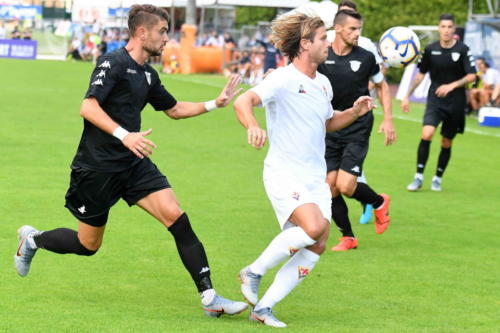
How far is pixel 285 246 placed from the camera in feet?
22.7

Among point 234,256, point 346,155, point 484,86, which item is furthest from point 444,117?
point 484,86

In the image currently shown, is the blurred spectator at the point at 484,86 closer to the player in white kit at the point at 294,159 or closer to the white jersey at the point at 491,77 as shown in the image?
the white jersey at the point at 491,77

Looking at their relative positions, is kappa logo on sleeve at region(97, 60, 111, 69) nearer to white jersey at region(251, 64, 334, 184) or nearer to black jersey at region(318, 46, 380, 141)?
white jersey at region(251, 64, 334, 184)

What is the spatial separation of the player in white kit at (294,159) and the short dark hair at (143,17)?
0.83 m

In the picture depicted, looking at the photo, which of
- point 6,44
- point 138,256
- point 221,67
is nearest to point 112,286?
point 138,256

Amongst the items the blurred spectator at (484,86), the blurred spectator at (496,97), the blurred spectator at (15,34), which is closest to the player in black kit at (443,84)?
the blurred spectator at (496,97)

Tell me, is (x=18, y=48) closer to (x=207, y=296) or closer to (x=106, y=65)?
(x=106, y=65)

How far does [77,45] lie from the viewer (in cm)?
6050

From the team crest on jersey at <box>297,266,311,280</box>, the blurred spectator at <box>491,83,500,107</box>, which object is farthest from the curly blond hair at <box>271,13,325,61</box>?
the blurred spectator at <box>491,83,500,107</box>

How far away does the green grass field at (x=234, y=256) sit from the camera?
7.16m

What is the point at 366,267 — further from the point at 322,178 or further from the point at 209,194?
the point at 209,194

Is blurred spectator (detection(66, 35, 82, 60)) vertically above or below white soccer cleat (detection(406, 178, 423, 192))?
below

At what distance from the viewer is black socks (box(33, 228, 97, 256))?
759 centimetres

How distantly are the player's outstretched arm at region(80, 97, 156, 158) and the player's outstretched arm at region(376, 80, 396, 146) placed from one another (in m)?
3.87
